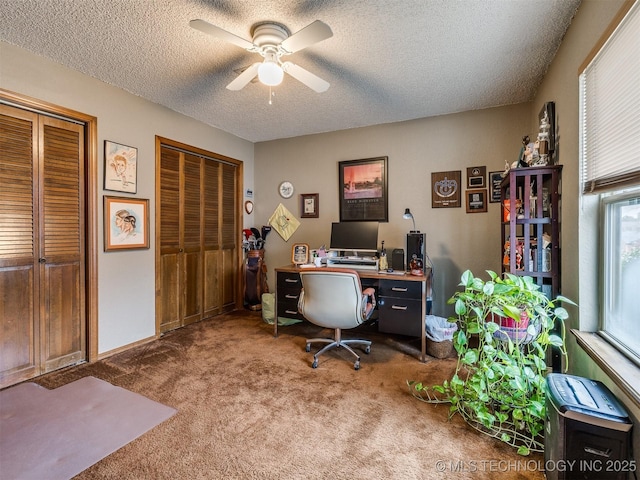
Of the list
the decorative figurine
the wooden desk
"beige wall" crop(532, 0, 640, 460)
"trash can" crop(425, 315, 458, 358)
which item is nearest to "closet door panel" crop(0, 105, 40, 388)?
the wooden desk

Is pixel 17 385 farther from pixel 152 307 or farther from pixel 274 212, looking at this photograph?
pixel 274 212

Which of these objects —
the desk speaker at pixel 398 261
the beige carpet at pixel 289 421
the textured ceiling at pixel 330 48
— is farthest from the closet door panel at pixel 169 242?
the desk speaker at pixel 398 261

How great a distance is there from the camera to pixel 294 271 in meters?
3.20

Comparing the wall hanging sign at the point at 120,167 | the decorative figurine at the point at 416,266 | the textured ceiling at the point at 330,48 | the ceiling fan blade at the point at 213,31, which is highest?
the textured ceiling at the point at 330,48

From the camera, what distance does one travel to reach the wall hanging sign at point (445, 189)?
3391mm

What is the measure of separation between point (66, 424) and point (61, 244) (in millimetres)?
1424

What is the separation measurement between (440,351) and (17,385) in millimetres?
3324

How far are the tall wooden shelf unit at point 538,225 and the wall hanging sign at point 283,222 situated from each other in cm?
271

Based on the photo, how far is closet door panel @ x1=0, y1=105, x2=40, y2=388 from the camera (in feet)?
7.25

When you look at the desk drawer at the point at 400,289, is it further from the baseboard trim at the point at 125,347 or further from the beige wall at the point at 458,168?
the baseboard trim at the point at 125,347

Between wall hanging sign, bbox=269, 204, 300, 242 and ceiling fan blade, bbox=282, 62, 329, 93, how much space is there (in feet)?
7.37

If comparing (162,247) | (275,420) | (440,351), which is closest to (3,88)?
(162,247)

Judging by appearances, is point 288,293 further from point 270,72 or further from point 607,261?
point 607,261

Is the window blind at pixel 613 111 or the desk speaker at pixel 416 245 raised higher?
the window blind at pixel 613 111
